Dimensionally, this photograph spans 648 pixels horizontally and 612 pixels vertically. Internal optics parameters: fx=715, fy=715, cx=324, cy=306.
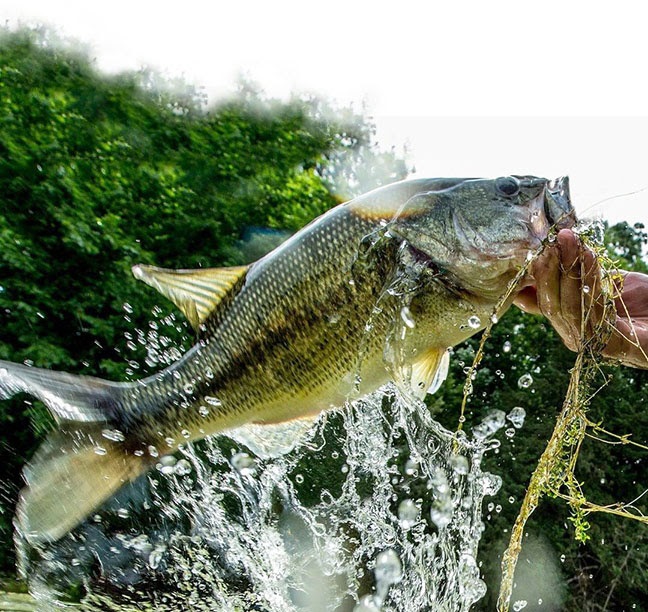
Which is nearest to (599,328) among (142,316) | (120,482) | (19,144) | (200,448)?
(120,482)

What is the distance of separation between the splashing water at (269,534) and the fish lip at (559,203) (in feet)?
2.99

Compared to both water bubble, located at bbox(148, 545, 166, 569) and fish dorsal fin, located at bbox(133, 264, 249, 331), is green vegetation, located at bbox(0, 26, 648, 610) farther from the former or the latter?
fish dorsal fin, located at bbox(133, 264, 249, 331)

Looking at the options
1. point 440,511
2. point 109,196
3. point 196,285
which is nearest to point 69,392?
point 196,285

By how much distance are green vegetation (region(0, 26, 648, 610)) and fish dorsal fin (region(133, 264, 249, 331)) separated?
5.58 meters

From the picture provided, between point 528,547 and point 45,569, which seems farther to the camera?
point 528,547

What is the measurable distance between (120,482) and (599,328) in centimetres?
190

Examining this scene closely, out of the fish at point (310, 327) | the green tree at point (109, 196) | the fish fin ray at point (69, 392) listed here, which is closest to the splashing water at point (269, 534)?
the fish at point (310, 327)

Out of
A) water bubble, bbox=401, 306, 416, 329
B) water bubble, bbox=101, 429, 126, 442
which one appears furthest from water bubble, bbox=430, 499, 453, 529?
water bubble, bbox=101, 429, 126, 442

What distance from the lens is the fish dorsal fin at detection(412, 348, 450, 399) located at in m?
2.63

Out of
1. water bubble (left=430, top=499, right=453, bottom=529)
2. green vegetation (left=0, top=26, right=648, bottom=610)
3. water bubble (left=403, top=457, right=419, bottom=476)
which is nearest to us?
water bubble (left=430, top=499, right=453, bottom=529)

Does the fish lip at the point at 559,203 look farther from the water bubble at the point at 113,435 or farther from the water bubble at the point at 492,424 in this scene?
the water bubble at the point at 113,435

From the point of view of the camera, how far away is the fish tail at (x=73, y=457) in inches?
104

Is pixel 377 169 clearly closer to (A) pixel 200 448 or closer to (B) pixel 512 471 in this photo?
(B) pixel 512 471

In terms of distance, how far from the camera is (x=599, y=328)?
2.47m
